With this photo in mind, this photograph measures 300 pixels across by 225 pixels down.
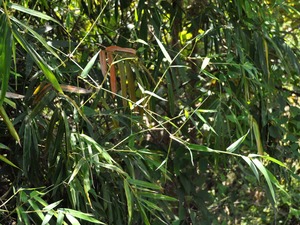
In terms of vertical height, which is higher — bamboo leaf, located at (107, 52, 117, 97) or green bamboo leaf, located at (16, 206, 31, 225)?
bamboo leaf, located at (107, 52, 117, 97)

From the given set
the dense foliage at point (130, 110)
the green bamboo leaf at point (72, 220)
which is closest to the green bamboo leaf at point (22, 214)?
the dense foliage at point (130, 110)

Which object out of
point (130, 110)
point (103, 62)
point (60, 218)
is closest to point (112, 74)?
point (103, 62)

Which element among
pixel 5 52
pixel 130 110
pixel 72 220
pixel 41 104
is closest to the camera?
pixel 5 52

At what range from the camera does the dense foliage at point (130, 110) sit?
168 centimetres

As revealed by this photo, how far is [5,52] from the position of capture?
1.27 m

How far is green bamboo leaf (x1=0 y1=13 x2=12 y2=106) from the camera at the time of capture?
4.15 ft

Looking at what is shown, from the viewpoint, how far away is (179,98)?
8.63 feet

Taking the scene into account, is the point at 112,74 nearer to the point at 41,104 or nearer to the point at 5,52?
the point at 41,104

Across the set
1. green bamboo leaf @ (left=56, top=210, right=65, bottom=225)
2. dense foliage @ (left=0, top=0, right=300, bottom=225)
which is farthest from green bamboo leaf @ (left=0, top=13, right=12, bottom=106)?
green bamboo leaf @ (left=56, top=210, right=65, bottom=225)

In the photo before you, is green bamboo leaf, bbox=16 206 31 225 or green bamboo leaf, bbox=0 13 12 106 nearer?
green bamboo leaf, bbox=0 13 12 106

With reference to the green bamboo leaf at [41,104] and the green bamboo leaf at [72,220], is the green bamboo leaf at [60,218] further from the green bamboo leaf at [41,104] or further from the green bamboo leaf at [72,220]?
the green bamboo leaf at [41,104]

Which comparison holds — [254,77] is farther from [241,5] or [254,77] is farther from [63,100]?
[63,100]

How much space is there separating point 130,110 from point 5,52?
2.32 feet

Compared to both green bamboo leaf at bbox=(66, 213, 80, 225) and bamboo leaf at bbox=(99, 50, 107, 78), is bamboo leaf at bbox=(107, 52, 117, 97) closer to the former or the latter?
bamboo leaf at bbox=(99, 50, 107, 78)
